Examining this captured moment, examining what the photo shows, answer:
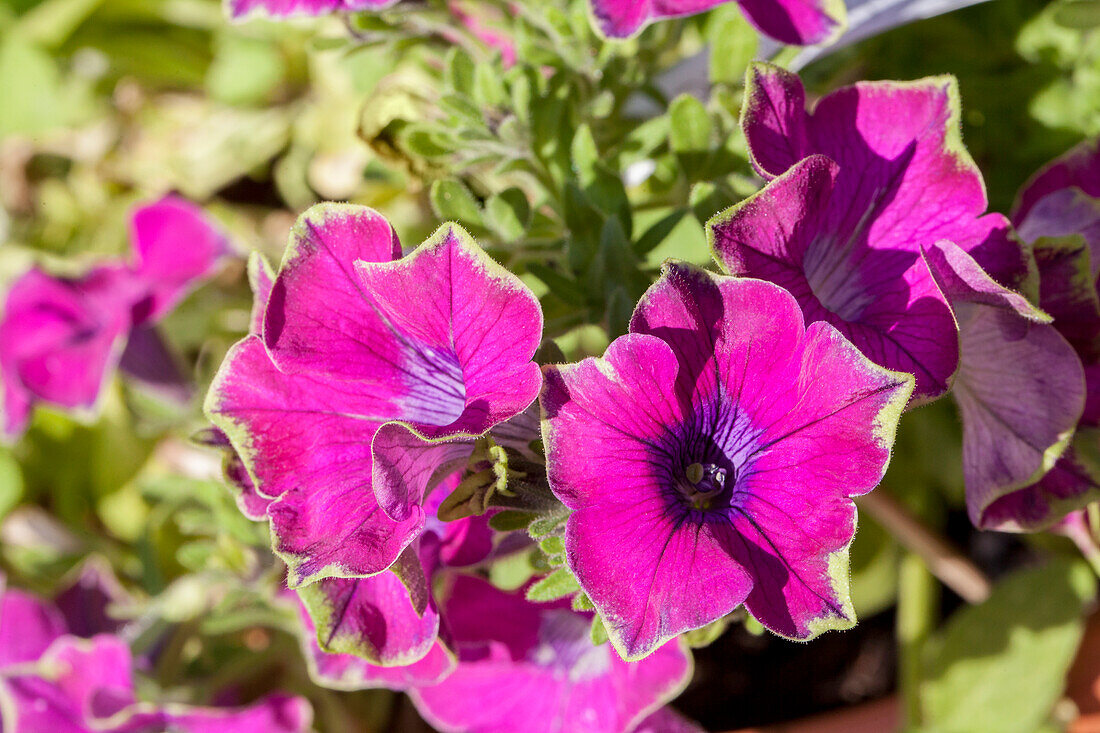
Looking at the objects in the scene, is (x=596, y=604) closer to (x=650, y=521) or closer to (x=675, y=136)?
(x=650, y=521)

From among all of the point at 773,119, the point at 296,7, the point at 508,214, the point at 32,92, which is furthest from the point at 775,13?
the point at 32,92

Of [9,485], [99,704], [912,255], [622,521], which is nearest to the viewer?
[622,521]

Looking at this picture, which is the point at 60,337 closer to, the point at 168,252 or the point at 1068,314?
the point at 168,252

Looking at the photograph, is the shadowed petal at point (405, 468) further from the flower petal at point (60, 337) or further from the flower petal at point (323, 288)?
the flower petal at point (60, 337)

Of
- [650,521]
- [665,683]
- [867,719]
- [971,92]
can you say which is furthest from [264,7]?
[867,719]

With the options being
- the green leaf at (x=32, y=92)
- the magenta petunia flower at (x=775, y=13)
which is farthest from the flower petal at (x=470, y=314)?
the green leaf at (x=32, y=92)

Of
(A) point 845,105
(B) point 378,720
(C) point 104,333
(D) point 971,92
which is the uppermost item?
(A) point 845,105

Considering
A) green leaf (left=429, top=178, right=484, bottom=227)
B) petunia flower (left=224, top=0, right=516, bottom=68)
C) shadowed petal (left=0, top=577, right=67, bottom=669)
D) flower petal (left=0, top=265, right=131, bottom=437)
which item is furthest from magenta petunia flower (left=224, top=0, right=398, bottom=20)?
shadowed petal (left=0, top=577, right=67, bottom=669)
